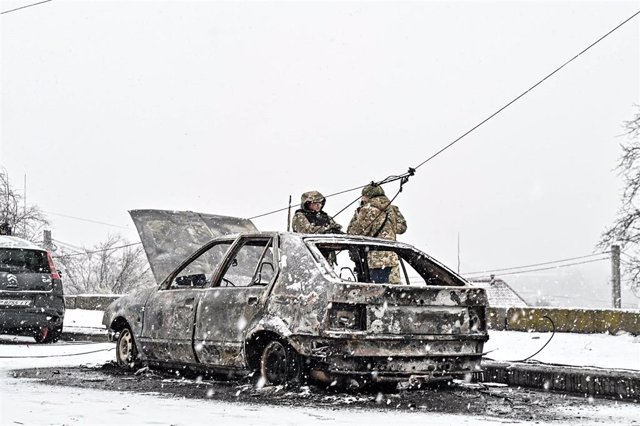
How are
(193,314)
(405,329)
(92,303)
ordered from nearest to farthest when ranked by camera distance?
(405,329) → (193,314) → (92,303)

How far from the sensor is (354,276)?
8500 millimetres

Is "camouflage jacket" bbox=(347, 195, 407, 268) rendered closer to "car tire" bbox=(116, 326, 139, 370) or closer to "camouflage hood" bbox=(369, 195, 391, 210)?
"camouflage hood" bbox=(369, 195, 391, 210)

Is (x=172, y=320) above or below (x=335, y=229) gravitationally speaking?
below

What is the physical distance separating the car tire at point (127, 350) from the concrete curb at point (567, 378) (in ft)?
11.4

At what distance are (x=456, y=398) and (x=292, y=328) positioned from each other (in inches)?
57.5

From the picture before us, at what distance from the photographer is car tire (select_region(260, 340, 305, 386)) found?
7.13 meters

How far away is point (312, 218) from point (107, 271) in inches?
2854

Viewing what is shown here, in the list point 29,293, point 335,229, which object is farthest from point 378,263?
point 29,293

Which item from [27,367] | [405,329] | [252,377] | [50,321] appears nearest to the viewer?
[405,329]

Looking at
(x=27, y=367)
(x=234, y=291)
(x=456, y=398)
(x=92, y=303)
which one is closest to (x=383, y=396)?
(x=456, y=398)

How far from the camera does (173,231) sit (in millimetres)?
17562

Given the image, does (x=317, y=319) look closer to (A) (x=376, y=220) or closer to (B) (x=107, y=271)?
(A) (x=376, y=220)

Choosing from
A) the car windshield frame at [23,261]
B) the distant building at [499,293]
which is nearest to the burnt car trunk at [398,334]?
the car windshield frame at [23,261]

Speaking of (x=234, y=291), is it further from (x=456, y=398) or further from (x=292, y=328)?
(x=456, y=398)
